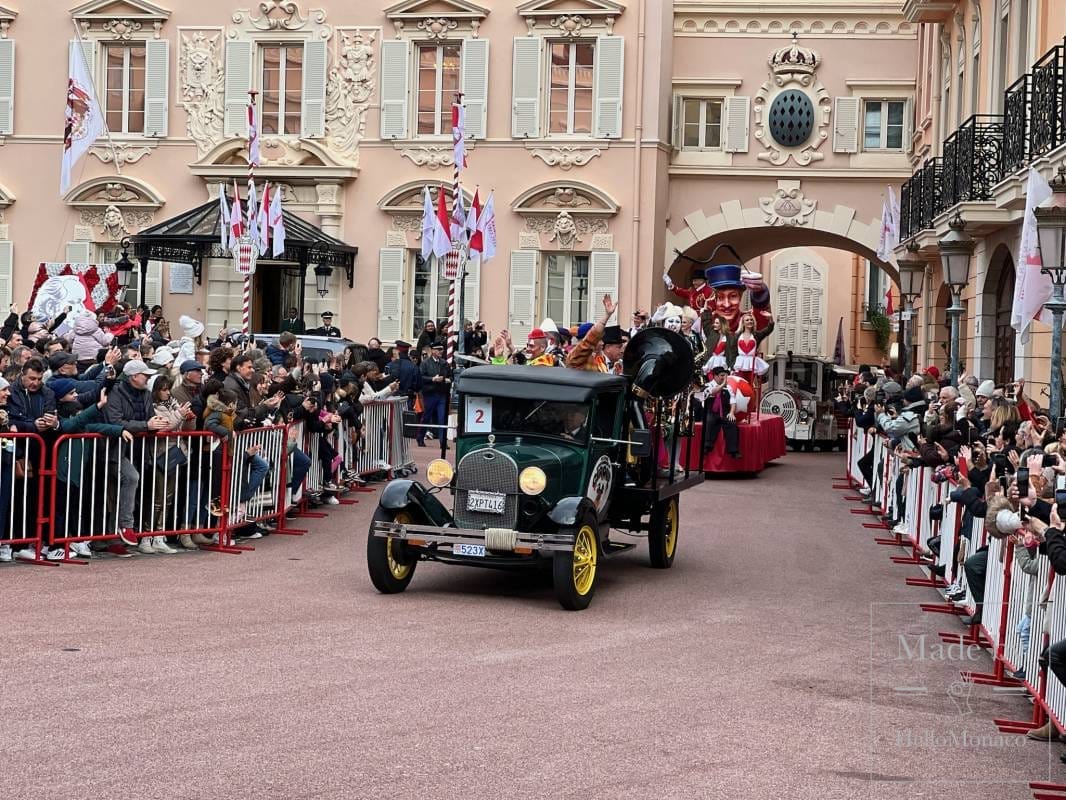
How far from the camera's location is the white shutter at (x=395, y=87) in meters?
33.8

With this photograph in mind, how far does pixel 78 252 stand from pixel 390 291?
673 centimetres

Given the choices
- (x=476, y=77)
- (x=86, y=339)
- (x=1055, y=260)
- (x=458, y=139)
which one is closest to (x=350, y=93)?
(x=476, y=77)

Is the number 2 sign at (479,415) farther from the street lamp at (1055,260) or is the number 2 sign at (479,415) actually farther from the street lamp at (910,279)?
the street lamp at (910,279)

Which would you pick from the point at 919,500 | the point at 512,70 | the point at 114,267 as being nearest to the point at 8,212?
the point at 114,267

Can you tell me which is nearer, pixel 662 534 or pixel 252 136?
pixel 662 534

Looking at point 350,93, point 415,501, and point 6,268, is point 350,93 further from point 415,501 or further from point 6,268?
point 415,501

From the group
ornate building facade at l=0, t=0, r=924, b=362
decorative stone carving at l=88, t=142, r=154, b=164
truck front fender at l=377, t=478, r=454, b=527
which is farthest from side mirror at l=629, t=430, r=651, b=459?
decorative stone carving at l=88, t=142, r=154, b=164

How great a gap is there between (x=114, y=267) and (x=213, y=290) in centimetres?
216

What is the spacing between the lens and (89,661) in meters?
9.28

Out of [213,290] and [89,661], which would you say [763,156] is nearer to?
[213,290]

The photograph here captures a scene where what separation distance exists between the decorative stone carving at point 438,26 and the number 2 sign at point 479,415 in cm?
2219

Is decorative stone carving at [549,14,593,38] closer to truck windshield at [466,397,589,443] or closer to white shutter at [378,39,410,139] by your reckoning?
white shutter at [378,39,410,139]

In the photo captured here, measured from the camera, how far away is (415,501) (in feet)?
40.7

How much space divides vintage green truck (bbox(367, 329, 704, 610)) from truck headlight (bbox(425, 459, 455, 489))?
0.01 m
